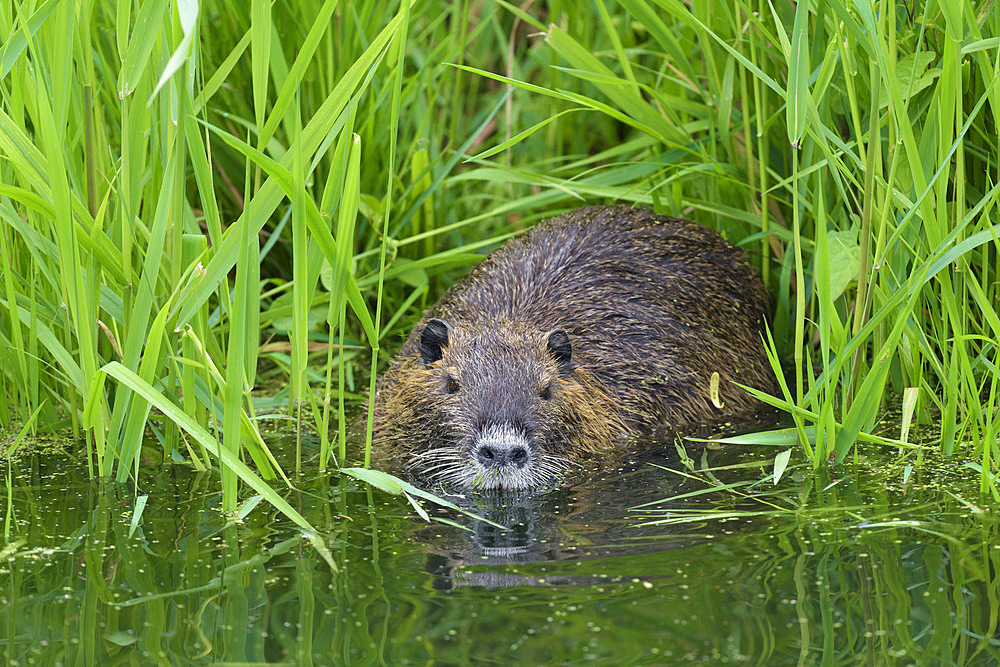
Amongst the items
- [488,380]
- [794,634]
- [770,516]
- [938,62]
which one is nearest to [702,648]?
[794,634]

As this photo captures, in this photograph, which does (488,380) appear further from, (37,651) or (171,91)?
(37,651)

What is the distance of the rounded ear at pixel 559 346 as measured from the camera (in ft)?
13.7

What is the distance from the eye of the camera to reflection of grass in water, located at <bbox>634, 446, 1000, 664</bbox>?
2.38 meters

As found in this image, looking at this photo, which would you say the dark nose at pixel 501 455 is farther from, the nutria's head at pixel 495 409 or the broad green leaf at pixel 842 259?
the broad green leaf at pixel 842 259

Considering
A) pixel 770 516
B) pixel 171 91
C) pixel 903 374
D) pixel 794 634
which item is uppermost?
pixel 171 91

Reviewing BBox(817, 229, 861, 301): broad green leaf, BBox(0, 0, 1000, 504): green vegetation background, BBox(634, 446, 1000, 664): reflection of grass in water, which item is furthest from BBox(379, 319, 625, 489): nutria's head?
BBox(817, 229, 861, 301): broad green leaf

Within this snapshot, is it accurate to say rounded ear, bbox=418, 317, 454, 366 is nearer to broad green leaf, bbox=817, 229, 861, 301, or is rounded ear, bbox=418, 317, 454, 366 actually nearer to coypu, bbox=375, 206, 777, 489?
coypu, bbox=375, 206, 777, 489

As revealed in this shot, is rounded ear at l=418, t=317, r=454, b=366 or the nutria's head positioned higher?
rounded ear at l=418, t=317, r=454, b=366

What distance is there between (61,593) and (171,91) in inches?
46.9

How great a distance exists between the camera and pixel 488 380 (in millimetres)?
3963

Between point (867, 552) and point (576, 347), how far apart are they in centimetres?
180

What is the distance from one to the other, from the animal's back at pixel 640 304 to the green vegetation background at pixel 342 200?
0.14 m

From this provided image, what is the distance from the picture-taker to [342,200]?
122 inches

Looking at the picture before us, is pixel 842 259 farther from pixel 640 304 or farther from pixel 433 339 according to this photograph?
pixel 433 339
